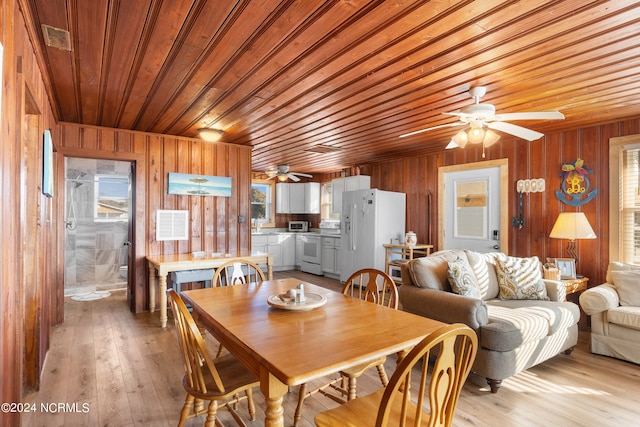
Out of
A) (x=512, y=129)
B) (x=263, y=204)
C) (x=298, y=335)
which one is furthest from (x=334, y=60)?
(x=263, y=204)

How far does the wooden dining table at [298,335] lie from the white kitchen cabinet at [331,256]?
457 centimetres

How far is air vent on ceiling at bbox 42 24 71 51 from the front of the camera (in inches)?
78.1

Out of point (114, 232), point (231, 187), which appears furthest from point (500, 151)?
point (114, 232)

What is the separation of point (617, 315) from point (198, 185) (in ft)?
15.8

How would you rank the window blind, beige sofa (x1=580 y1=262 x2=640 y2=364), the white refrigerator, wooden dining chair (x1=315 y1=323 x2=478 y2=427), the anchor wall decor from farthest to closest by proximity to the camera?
the white refrigerator
the anchor wall decor
the window blind
beige sofa (x1=580 y1=262 x2=640 y2=364)
wooden dining chair (x1=315 y1=323 x2=478 y2=427)

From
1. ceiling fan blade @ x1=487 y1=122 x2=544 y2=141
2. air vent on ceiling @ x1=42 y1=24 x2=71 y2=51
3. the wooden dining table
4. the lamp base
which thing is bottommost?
the wooden dining table

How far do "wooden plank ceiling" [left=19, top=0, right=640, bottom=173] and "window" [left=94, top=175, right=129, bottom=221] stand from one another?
2464 mm

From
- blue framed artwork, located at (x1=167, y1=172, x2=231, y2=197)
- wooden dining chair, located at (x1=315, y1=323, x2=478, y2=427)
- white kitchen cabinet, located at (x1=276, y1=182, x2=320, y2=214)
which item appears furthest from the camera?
white kitchen cabinet, located at (x1=276, y1=182, x2=320, y2=214)

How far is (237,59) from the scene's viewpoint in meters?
2.33

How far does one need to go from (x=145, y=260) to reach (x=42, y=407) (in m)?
2.29

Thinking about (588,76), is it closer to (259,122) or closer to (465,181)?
(465,181)

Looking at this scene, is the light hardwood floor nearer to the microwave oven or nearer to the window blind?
the window blind

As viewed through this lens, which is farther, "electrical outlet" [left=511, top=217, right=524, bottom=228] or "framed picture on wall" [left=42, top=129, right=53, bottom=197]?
"electrical outlet" [left=511, top=217, right=524, bottom=228]

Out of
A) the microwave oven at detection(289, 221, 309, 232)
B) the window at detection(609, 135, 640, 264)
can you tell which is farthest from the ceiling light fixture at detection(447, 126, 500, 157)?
the microwave oven at detection(289, 221, 309, 232)
